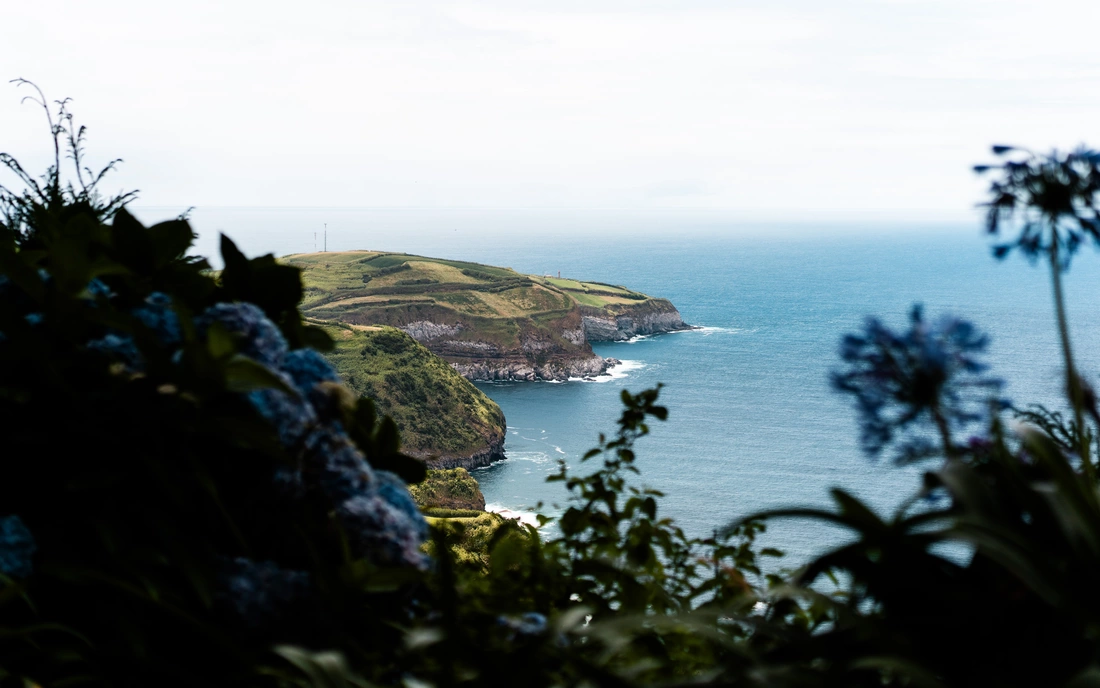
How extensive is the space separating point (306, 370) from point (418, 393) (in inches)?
2556

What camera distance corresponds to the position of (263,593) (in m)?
1.40

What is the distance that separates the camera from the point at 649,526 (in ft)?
6.34

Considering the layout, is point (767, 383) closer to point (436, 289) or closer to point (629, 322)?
point (629, 322)

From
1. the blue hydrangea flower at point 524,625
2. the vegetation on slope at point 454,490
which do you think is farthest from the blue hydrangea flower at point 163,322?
the vegetation on slope at point 454,490

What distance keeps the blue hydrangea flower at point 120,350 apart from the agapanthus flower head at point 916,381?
122 cm

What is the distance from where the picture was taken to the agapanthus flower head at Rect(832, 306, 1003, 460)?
126 centimetres

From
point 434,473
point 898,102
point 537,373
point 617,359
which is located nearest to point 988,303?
point 617,359

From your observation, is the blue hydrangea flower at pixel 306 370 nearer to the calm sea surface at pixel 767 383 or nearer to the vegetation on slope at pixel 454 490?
the calm sea surface at pixel 767 383

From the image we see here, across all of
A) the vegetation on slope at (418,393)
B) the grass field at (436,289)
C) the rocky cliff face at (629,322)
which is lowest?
the vegetation on slope at (418,393)

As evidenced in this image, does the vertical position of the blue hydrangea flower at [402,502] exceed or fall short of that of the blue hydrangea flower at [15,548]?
it exceeds it

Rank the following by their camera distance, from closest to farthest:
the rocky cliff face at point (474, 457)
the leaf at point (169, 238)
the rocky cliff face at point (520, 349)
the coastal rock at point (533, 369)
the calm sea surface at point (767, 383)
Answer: the leaf at point (169, 238), the calm sea surface at point (767, 383), the rocky cliff face at point (474, 457), the coastal rock at point (533, 369), the rocky cliff face at point (520, 349)

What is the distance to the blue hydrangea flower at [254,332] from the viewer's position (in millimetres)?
1526

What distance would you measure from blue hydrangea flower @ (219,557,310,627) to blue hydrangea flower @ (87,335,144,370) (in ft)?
1.47

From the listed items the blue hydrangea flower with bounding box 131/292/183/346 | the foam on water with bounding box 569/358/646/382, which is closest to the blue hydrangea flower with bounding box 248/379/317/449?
the blue hydrangea flower with bounding box 131/292/183/346
